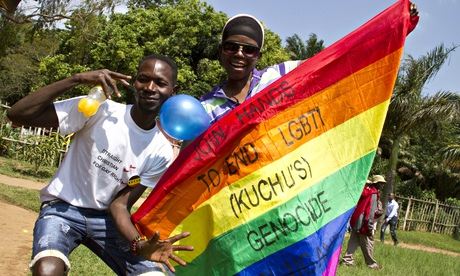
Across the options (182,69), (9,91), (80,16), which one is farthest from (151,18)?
(9,91)

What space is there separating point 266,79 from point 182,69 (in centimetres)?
2153

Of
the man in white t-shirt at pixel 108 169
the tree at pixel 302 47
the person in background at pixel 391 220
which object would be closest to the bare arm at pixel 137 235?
the man in white t-shirt at pixel 108 169

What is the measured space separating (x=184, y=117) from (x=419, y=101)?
56.7 ft

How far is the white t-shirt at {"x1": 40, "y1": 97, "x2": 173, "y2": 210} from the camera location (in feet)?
10.9

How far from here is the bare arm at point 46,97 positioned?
9.96 ft

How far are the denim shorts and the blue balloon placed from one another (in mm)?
721

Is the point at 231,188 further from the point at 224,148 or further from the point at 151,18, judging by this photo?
the point at 151,18

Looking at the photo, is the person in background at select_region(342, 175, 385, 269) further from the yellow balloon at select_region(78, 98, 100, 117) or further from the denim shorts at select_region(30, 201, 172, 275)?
the yellow balloon at select_region(78, 98, 100, 117)

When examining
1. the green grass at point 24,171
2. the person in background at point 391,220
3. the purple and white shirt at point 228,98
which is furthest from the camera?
the person in background at point 391,220

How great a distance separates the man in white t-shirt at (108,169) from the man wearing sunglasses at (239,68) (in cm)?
31

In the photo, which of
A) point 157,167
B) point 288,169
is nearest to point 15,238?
point 157,167

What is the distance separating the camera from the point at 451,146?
2655 centimetres

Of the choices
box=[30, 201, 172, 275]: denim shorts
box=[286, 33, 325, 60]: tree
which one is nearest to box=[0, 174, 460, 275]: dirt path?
box=[30, 201, 172, 275]: denim shorts

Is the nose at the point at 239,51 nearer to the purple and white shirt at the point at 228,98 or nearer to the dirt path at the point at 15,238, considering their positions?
the purple and white shirt at the point at 228,98
